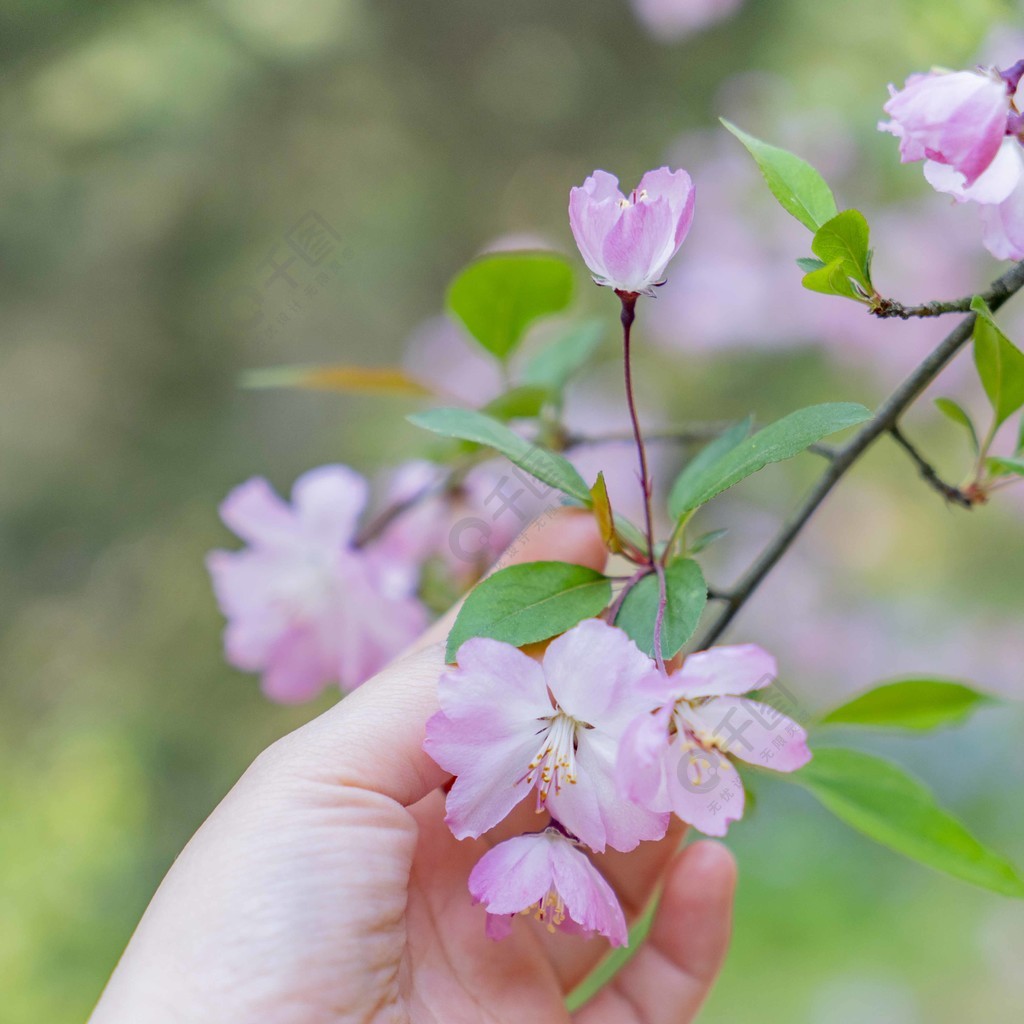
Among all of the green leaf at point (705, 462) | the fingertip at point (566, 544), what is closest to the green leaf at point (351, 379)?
the fingertip at point (566, 544)

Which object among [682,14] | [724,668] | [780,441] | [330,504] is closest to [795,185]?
[780,441]

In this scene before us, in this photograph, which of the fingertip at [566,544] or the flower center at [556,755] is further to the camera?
the fingertip at [566,544]

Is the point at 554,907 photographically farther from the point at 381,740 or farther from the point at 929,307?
the point at 929,307

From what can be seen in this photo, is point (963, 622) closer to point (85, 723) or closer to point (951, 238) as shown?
point (951, 238)

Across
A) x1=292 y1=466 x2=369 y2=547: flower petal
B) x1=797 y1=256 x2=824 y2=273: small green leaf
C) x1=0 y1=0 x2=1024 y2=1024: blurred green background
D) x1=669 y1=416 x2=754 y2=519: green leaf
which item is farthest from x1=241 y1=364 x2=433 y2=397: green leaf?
x1=0 y1=0 x2=1024 y2=1024: blurred green background

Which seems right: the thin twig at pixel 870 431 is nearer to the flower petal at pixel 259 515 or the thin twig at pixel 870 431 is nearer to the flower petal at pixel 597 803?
the flower petal at pixel 597 803

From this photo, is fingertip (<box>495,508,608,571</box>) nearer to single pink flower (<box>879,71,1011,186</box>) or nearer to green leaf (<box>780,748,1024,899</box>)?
green leaf (<box>780,748,1024,899</box>)
